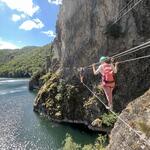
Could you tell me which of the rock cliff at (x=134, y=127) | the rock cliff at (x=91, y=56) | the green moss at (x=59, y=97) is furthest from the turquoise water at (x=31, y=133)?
the rock cliff at (x=134, y=127)

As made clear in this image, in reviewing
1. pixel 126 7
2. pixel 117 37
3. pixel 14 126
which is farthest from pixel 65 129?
pixel 126 7

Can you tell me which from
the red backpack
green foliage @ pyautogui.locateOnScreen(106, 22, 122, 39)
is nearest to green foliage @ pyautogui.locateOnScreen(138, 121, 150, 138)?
the red backpack

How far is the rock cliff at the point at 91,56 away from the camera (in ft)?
228

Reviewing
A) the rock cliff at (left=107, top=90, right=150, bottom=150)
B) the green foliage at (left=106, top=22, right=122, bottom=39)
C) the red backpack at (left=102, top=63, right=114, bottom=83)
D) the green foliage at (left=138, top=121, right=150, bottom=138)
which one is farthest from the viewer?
the green foliage at (left=106, top=22, right=122, bottom=39)

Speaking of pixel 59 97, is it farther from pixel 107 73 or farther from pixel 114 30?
pixel 107 73

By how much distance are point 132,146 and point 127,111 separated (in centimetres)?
291

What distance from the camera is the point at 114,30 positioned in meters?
73.0

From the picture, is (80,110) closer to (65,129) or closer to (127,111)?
(65,129)

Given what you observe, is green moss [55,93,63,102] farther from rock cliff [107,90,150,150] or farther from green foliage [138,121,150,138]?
green foliage [138,121,150,138]

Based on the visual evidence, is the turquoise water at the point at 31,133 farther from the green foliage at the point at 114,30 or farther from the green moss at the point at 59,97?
the green foliage at the point at 114,30

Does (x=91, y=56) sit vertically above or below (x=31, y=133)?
above

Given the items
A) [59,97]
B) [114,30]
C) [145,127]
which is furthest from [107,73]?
[59,97]

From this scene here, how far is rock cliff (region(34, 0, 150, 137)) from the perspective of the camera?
69.4 m

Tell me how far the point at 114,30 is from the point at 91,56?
1029 centimetres
